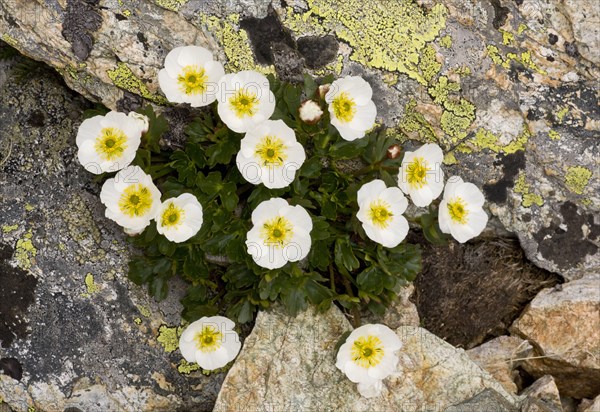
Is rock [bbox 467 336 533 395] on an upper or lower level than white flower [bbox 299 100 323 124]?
lower

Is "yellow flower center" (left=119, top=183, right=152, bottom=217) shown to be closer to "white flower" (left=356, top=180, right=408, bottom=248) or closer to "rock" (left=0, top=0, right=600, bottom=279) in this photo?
"rock" (left=0, top=0, right=600, bottom=279)

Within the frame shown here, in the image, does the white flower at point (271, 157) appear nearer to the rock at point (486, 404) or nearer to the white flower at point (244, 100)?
the white flower at point (244, 100)

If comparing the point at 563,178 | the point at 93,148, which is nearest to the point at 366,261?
the point at 563,178

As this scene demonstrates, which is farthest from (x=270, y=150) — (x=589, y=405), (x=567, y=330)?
(x=589, y=405)

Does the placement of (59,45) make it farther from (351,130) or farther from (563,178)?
(563,178)

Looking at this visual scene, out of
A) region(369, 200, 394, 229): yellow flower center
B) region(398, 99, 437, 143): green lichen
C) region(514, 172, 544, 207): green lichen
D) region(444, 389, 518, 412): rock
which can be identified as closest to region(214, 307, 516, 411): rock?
region(444, 389, 518, 412): rock

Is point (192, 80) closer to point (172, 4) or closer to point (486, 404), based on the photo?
point (172, 4)
